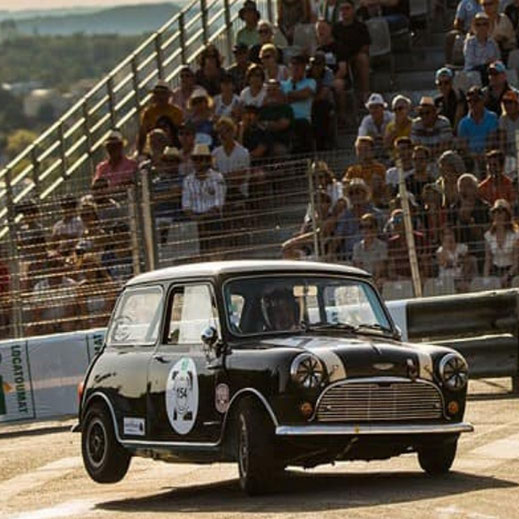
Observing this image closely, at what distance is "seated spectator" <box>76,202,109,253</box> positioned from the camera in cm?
2242

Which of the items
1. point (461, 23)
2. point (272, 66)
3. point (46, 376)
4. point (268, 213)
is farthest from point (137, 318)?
point (461, 23)

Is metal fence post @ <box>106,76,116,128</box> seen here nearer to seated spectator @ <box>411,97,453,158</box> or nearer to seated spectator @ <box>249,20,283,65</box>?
seated spectator @ <box>249,20,283,65</box>

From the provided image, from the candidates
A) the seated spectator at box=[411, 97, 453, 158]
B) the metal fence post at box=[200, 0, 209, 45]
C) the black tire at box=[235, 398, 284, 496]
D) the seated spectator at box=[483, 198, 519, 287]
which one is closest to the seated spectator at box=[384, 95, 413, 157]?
the seated spectator at box=[411, 97, 453, 158]

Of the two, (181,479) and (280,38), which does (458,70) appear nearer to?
(280,38)

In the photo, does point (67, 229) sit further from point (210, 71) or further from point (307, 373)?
point (307, 373)

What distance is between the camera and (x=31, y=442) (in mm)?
20047

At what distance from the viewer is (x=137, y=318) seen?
1568 centimetres

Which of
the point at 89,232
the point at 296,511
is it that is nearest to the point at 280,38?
the point at 89,232

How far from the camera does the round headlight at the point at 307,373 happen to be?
44.0ft

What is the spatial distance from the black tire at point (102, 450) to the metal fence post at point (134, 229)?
6.37 meters

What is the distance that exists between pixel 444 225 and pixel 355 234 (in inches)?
42.2

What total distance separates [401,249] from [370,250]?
338 mm

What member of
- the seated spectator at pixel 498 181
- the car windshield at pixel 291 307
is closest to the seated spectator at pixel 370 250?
the seated spectator at pixel 498 181

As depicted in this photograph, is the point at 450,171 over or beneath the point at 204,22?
beneath
